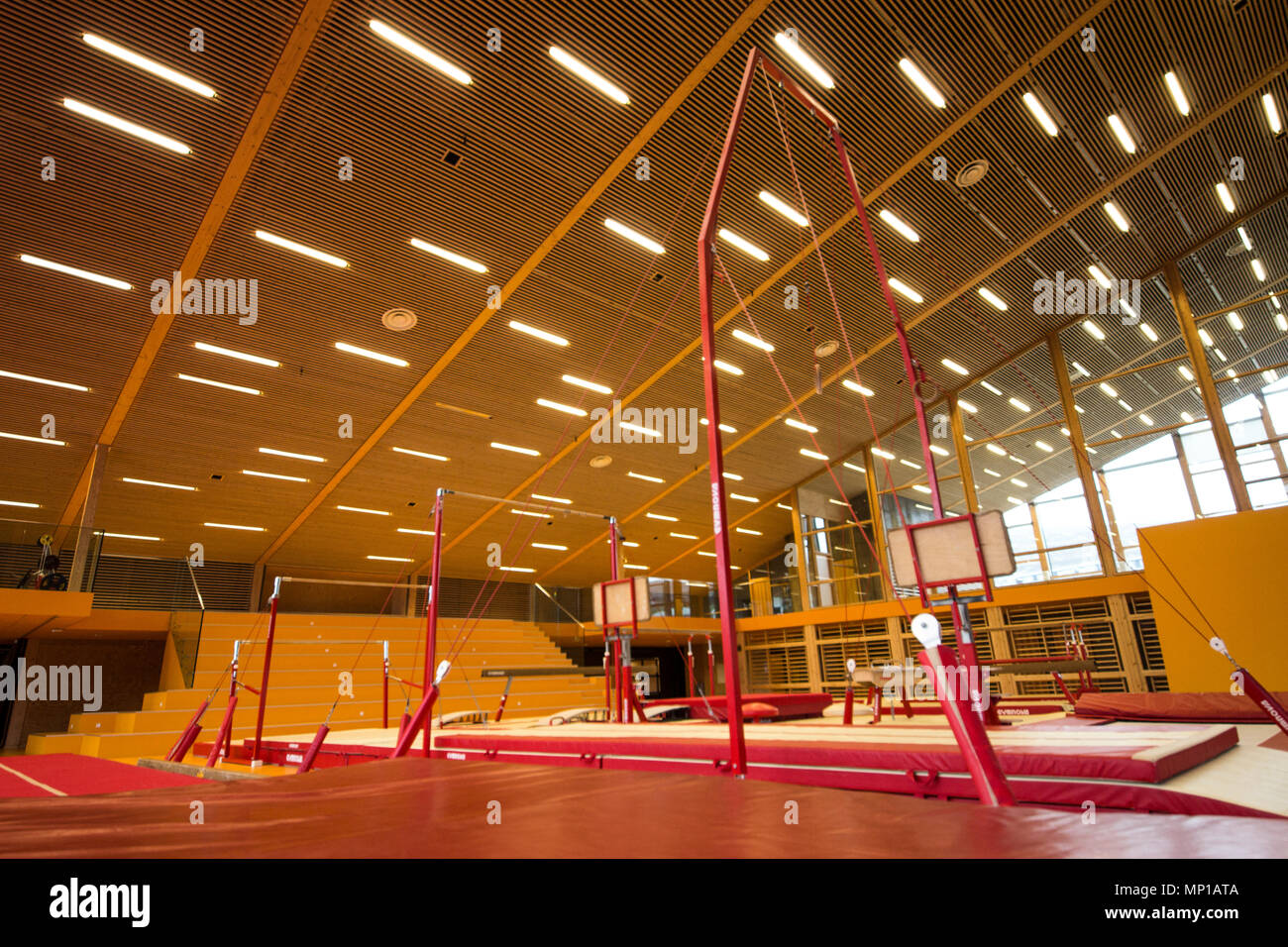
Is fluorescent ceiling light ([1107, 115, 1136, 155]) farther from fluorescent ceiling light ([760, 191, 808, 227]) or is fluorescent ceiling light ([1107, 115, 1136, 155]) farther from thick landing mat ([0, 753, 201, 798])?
thick landing mat ([0, 753, 201, 798])

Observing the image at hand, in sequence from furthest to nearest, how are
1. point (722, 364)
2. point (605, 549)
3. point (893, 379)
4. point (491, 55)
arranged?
point (605, 549), point (893, 379), point (722, 364), point (491, 55)

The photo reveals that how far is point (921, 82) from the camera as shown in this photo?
22.7 feet

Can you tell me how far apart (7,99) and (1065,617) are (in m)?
15.0

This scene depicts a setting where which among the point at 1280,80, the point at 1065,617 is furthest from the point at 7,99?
the point at 1065,617

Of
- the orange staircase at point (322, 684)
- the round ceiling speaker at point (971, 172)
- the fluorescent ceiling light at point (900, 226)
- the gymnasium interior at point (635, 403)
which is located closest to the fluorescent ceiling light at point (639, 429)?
the gymnasium interior at point (635, 403)

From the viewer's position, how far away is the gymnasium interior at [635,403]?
2.09m

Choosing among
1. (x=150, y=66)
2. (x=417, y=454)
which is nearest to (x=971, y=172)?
(x=150, y=66)

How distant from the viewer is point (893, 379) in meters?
11.7

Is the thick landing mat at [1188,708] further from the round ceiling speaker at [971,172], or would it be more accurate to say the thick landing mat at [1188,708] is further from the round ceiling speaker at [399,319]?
the round ceiling speaker at [399,319]

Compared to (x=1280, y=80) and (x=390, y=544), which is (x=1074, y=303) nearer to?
(x=1280, y=80)

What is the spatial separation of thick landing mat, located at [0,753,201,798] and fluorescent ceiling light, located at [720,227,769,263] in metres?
7.75

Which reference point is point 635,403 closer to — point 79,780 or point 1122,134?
point 1122,134

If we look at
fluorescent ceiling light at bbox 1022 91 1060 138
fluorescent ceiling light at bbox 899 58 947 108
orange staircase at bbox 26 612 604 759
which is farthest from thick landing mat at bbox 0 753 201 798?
fluorescent ceiling light at bbox 1022 91 1060 138

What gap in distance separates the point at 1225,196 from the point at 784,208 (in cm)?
674
